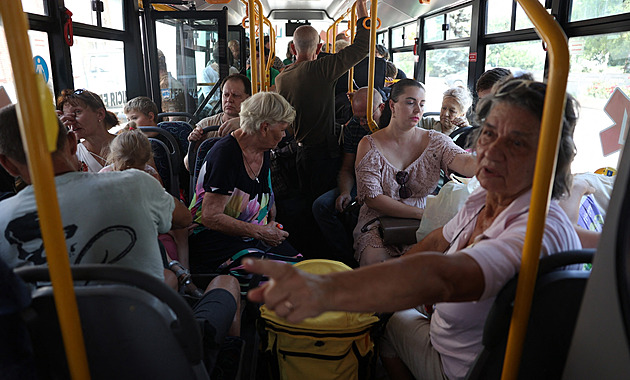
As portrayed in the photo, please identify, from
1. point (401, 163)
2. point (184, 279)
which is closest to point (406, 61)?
point (401, 163)

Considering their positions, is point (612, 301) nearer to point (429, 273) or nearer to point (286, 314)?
point (429, 273)

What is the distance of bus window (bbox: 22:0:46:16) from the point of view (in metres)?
3.31

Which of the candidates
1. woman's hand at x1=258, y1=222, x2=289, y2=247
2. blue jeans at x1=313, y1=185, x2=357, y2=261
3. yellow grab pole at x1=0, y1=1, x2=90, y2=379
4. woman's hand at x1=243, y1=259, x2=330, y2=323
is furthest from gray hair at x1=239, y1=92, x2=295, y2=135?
woman's hand at x1=243, y1=259, x2=330, y2=323

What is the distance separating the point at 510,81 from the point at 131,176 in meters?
1.13

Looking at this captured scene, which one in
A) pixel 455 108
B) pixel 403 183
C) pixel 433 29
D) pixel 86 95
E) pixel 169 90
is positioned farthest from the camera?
pixel 433 29

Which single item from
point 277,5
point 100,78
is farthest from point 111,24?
point 277,5

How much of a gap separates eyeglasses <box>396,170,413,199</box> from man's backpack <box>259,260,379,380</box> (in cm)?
116

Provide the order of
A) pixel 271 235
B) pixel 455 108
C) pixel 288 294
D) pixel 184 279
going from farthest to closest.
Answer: pixel 455 108
pixel 271 235
pixel 184 279
pixel 288 294

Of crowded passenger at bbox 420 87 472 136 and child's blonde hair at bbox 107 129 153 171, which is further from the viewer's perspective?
crowded passenger at bbox 420 87 472 136

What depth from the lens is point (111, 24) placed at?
4812 mm

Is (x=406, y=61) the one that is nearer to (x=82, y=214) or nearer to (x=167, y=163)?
(x=167, y=163)

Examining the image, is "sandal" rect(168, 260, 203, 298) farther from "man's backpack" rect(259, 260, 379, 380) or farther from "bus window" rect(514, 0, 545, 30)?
"bus window" rect(514, 0, 545, 30)

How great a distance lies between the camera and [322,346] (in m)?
1.67

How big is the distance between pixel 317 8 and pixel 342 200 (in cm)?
1172
